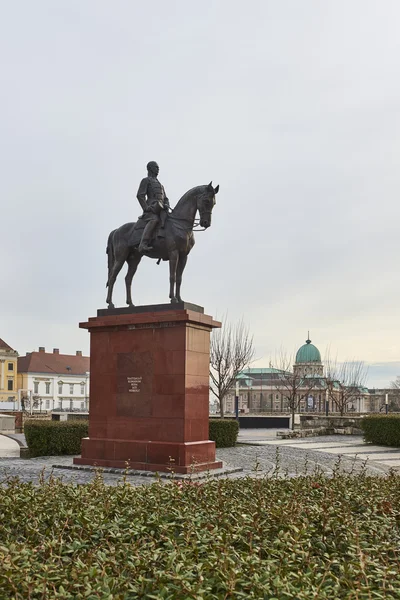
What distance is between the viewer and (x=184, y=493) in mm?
6188

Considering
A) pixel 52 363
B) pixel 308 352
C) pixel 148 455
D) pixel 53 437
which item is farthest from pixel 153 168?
pixel 52 363

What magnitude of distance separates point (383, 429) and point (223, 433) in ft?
20.4

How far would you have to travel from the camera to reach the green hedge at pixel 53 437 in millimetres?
14703

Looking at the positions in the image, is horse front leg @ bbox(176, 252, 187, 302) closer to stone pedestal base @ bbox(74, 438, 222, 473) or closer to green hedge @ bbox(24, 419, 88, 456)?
stone pedestal base @ bbox(74, 438, 222, 473)

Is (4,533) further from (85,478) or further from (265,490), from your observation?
(85,478)

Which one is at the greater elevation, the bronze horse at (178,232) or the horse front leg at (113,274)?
the bronze horse at (178,232)

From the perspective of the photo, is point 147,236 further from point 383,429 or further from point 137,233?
point 383,429

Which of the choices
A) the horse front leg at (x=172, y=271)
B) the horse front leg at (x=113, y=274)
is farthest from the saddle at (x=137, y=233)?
the horse front leg at (x=172, y=271)

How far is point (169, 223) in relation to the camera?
1212 cm

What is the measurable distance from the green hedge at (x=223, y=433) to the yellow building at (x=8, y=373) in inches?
2968

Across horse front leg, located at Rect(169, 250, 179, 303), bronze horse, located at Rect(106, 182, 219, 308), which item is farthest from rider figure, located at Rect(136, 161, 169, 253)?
horse front leg, located at Rect(169, 250, 179, 303)

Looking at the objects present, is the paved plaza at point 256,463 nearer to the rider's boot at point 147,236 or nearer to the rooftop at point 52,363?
the rider's boot at point 147,236

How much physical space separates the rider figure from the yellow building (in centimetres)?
8037

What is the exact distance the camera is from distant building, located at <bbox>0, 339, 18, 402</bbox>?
87.9 m
